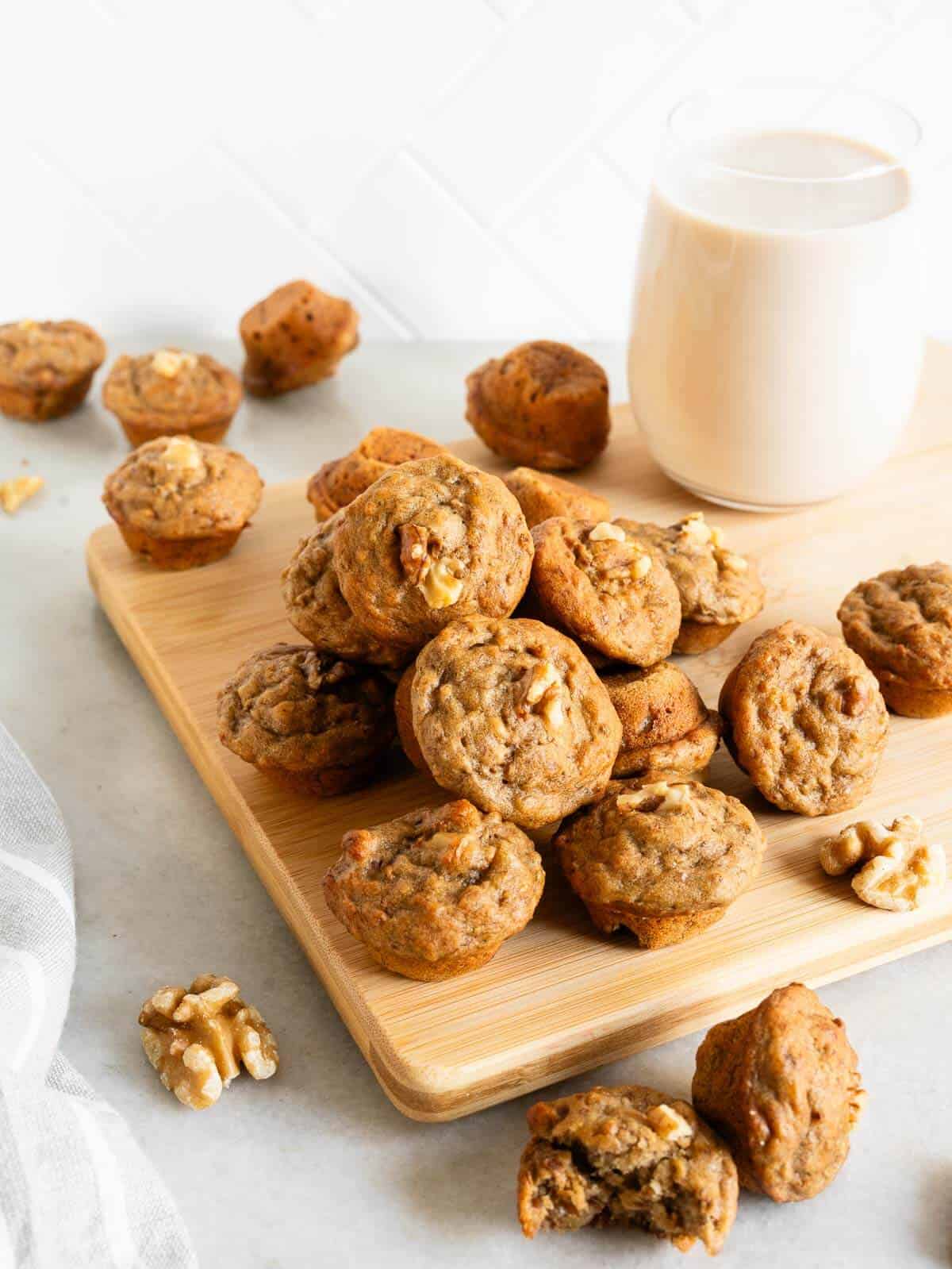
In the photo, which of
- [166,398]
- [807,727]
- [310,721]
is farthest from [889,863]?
[166,398]

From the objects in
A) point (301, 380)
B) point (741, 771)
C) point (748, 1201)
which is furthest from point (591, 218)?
point (748, 1201)

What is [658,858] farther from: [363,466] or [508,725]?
[363,466]

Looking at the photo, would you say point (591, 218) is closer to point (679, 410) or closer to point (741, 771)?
point (679, 410)

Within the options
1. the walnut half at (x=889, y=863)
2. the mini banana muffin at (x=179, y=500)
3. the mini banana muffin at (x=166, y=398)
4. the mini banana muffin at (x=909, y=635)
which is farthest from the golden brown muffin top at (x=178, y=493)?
the walnut half at (x=889, y=863)

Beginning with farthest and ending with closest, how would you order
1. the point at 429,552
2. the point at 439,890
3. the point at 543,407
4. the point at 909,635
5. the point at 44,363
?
the point at 44,363, the point at 543,407, the point at 909,635, the point at 429,552, the point at 439,890

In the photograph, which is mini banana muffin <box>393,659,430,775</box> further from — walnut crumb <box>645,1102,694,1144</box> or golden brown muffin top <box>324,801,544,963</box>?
walnut crumb <box>645,1102,694,1144</box>
